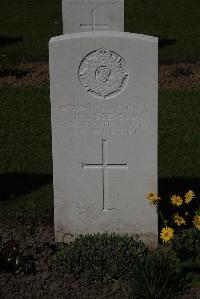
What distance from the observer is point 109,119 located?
18.4 ft

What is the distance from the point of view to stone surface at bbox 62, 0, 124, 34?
12336 millimetres

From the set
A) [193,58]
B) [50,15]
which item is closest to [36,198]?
[193,58]

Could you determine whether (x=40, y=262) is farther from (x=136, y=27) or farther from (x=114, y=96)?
(x=136, y=27)

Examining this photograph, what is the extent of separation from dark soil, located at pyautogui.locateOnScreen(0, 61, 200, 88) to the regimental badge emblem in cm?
662

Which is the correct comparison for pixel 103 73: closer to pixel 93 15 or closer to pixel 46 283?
pixel 46 283

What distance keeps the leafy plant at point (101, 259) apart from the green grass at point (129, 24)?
873cm

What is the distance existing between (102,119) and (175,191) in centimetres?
204

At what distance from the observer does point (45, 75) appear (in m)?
12.6

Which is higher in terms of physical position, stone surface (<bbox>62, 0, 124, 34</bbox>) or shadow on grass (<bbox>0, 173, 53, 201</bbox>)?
stone surface (<bbox>62, 0, 124, 34</bbox>)

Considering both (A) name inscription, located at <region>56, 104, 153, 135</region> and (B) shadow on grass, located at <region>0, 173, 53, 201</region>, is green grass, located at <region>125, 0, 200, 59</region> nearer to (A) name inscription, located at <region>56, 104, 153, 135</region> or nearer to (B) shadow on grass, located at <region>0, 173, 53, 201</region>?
(B) shadow on grass, located at <region>0, 173, 53, 201</region>

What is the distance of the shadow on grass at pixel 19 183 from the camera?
24.8 ft

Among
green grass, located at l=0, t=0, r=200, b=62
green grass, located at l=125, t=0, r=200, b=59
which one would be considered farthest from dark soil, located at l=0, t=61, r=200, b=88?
green grass, located at l=125, t=0, r=200, b=59

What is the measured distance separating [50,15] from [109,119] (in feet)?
49.7

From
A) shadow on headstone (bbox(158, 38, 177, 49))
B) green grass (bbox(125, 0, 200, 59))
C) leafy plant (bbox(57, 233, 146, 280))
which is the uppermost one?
green grass (bbox(125, 0, 200, 59))
